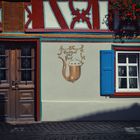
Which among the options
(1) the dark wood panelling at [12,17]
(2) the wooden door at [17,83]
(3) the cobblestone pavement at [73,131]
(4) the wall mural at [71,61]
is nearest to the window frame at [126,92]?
(3) the cobblestone pavement at [73,131]

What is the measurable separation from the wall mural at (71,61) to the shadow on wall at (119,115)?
3.84 feet

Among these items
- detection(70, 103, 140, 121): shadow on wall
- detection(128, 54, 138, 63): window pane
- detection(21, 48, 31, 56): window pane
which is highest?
detection(21, 48, 31, 56): window pane

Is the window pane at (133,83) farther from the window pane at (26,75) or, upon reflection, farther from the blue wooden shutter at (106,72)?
the window pane at (26,75)

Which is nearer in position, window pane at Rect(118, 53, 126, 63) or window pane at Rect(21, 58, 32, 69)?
window pane at Rect(21, 58, 32, 69)

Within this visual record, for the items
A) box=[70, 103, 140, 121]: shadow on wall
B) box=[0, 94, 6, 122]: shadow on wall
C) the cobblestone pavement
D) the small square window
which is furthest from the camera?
the small square window

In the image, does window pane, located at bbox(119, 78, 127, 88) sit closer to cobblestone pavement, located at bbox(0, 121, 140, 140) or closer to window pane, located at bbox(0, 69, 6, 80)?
cobblestone pavement, located at bbox(0, 121, 140, 140)

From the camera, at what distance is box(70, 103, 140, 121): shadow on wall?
13070mm

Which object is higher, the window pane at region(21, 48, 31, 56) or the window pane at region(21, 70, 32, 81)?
the window pane at region(21, 48, 31, 56)

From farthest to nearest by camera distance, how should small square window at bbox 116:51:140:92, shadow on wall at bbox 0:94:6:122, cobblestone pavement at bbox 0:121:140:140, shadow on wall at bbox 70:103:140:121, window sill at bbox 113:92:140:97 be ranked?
small square window at bbox 116:51:140:92 < window sill at bbox 113:92:140:97 < shadow on wall at bbox 70:103:140:121 < shadow on wall at bbox 0:94:6:122 < cobblestone pavement at bbox 0:121:140:140

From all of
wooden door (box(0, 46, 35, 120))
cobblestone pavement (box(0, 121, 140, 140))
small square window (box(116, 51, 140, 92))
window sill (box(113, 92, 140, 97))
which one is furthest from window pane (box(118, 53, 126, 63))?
wooden door (box(0, 46, 35, 120))

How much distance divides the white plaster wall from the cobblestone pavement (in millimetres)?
308

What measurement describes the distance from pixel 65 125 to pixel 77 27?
282 cm

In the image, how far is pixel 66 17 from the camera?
1305cm

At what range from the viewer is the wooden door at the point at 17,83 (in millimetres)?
12992
